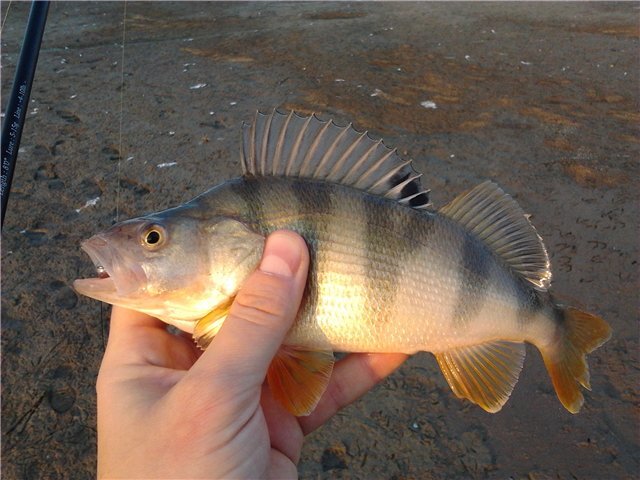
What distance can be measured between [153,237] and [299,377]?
68cm

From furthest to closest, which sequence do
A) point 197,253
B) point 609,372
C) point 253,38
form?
point 253,38 < point 609,372 < point 197,253

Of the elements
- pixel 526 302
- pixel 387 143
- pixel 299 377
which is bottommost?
pixel 387 143

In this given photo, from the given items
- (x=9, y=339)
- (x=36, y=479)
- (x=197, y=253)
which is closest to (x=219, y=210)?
(x=197, y=253)

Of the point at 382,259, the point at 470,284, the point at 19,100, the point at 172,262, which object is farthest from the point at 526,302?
the point at 19,100

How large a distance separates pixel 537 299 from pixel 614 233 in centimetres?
221

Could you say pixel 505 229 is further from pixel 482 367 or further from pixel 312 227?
pixel 312 227

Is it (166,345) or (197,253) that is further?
(166,345)

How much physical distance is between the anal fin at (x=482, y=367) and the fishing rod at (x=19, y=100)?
79.6 inches

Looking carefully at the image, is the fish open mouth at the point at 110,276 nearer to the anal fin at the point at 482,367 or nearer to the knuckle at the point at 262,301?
the knuckle at the point at 262,301

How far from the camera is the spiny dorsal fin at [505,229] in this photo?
1951 mm

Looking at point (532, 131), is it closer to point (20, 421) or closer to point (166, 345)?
point (166, 345)

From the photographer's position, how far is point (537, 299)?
191cm

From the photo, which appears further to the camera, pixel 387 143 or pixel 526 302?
pixel 387 143

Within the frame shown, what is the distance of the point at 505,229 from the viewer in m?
1.98
